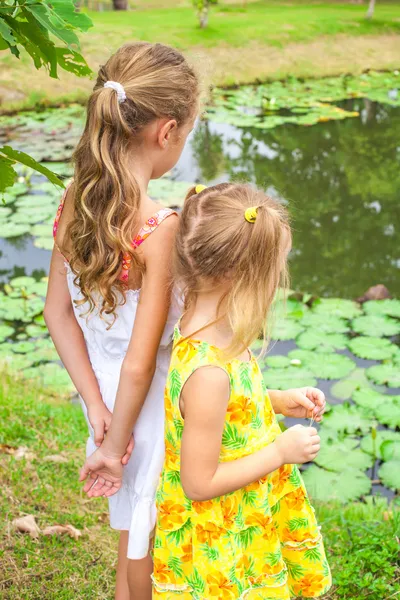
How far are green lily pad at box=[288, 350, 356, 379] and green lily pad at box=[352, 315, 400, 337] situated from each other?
262 mm

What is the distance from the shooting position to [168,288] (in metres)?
1.22

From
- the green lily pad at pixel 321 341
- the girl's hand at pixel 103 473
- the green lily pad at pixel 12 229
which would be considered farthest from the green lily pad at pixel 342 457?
the green lily pad at pixel 12 229

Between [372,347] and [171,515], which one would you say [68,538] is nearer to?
[171,515]

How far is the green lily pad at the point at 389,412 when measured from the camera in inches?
108

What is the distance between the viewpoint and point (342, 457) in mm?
2564

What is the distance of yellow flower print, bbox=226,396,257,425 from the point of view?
111 cm

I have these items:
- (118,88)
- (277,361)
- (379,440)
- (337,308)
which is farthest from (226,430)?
(337,308)

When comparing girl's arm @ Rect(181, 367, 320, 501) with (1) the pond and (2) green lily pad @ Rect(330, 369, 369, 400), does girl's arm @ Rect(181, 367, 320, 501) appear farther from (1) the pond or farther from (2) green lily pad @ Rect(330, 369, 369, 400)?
(2) green lily pad @ Rect(330, 369, 369, 400)

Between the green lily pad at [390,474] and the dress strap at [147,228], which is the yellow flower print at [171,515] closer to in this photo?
the dress strap at [147,228]

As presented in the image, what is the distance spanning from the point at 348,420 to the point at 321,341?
24.1 inches

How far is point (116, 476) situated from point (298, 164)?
5041mm

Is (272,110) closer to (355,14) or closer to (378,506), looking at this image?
(355,14)

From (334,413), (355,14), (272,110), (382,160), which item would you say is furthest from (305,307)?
(355,14)

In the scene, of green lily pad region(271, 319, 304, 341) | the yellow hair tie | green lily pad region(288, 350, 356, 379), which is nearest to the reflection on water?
green lily pad region(271, 319, 304, 341)
